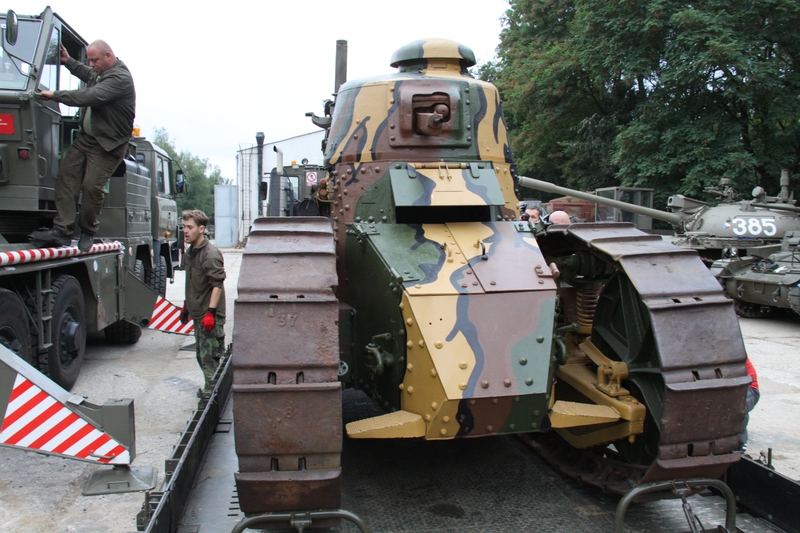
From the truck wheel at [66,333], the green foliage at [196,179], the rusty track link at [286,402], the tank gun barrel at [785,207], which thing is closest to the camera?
the rusty track link at [286,402]

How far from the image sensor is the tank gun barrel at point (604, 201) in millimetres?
11645

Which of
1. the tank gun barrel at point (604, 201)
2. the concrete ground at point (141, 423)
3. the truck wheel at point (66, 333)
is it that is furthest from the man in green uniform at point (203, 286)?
the tank gun barrel at point (604, 201)

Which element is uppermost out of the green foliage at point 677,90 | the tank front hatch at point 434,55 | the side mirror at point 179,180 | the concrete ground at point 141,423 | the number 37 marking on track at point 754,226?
the green foliage at point 677,90

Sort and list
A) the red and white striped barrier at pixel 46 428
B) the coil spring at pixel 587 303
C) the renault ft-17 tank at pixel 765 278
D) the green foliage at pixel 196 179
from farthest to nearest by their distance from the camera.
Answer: the green foliage at pixel 196 179
the renault ft-17 tank at pixel 765 278
the coil spring at pixel 587 303
the red and white striped barrier at pixel 46 428

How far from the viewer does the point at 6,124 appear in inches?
244

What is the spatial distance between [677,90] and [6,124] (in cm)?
1949

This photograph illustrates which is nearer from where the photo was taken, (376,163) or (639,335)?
(639,335)

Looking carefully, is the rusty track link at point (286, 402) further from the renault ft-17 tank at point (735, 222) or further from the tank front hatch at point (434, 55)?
the renault ft-17 tank at point (735, 222)

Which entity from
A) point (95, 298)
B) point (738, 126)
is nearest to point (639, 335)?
point (95, 298)

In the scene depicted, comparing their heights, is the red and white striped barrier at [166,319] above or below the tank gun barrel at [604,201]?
below

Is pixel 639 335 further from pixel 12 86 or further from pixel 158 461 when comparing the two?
pixel 12 86

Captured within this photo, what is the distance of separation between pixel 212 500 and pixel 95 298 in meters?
3.99

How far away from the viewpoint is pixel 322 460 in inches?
135

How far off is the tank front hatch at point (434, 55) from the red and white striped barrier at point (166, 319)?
5.07 metres
